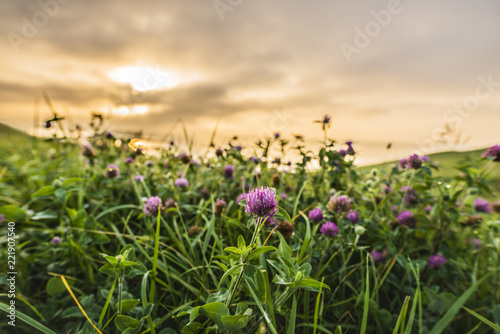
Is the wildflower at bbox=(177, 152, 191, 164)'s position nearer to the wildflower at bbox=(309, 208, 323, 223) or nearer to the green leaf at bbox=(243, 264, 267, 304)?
the wildflower at bbox=(309, 208, 323, 223)

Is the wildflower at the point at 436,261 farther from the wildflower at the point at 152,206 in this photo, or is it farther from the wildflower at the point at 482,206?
the wildflower at the point at 152,206

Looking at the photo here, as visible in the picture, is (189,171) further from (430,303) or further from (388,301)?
(430,303)

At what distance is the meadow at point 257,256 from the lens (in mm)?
1173

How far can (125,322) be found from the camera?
1.14 metres

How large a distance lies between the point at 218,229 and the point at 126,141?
1.49 m

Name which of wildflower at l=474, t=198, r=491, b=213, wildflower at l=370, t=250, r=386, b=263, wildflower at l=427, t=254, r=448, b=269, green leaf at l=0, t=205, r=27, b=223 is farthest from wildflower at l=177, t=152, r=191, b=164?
wildflower at l=474, t=198, r=491, b=213

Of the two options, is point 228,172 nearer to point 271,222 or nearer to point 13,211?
point 271,222

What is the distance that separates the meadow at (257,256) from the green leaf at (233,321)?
1cm

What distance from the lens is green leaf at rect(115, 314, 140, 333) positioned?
1134 mm

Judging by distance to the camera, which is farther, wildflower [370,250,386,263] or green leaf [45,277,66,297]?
wildflower [370,250,386,263]

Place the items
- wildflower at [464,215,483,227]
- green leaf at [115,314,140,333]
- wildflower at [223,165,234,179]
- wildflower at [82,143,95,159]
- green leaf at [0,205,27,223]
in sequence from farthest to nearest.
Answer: wildflower at [82,143,95,159], wildflower at [223,165,234,179], wildflower at [464,215,483,227], green leaf at [0,205,27,223], green leaf at [115,314,140,333]

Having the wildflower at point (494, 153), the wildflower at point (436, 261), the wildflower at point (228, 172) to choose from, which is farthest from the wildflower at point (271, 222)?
the wildflower at point (494, 153)

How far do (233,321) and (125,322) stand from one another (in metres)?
0.48

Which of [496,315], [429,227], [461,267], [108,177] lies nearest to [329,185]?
[429,227]
